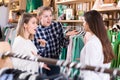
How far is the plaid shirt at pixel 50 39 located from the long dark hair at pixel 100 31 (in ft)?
2.98

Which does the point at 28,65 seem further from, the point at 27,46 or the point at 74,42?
the point at 74,42

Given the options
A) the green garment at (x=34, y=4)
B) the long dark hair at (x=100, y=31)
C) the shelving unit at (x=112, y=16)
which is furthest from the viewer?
the green garment at (x=34, y=4)

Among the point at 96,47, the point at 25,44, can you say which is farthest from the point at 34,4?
the point at 96,47

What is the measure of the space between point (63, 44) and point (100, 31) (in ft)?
3.50

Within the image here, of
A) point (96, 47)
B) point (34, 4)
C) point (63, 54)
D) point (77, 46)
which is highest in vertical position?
point (34, 4)

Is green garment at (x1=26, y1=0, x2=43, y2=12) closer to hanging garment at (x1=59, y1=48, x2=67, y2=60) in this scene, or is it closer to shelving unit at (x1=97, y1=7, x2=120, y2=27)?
shelving unit at (x1=97, y1=7, x2=120, y2=27)

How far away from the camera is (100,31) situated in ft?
8.46

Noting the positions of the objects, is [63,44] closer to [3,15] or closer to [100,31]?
[100,31]

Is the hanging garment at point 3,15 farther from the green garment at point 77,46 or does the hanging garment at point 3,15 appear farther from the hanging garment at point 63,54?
the green garment at point 77,46

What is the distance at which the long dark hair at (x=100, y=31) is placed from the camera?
2.53 m

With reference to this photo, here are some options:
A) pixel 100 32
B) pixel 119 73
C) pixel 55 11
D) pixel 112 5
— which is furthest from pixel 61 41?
pixel 119 73

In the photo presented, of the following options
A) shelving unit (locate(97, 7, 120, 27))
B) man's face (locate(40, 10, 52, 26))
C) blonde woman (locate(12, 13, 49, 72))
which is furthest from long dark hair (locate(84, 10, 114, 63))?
shelving unit (locate(97, 7, 120, 27))

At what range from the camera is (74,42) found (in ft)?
11.3

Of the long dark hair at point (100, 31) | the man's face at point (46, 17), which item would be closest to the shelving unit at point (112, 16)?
the man's face at point (46, 17)
